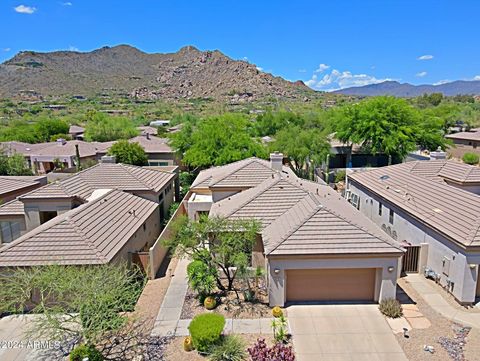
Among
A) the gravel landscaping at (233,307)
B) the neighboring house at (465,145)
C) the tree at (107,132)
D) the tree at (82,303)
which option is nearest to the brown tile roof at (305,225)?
the gravel landscaping at (233,307)

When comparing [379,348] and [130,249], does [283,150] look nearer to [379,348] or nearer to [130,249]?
[130,249]

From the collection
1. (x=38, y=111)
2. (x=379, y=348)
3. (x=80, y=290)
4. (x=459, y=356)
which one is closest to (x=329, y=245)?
(x=379, y=348)

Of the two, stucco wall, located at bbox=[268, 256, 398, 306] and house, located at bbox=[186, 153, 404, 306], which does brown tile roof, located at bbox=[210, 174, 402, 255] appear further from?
stucco wall, located at bbox=[268, 256, 398, 306]

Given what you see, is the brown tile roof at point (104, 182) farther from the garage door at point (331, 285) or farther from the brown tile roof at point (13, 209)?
the garage door at point (331, 285)

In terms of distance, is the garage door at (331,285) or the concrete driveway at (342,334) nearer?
the concrete driveway at (342,334)

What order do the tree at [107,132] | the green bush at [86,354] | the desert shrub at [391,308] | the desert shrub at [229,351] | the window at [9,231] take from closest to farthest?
the green bush at [86,354]
the desert shrub at [229,351]
the desert shrub at [391,308]
the window at [9,231]
the tree at [107,132]

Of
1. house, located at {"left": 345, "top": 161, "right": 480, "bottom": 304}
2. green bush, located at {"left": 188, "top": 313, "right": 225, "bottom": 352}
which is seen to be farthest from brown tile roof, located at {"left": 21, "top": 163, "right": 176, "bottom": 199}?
house, located at {"left": 345, "top": 161, "right": 480, "bottom": 304}
